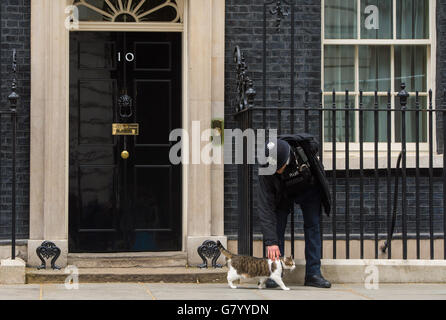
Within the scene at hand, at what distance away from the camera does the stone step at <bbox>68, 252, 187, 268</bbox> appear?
10180 millimetres

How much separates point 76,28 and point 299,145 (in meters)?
3.20

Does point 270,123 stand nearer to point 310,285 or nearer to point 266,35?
point 266,35

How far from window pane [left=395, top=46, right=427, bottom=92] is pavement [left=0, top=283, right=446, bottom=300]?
2.79 m

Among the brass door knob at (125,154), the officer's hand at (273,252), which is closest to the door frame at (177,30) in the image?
the brass door knob at (125,154)

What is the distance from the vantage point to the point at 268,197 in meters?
8.86

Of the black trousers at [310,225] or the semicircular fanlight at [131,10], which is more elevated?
the semicircular fanlight at [131,10]

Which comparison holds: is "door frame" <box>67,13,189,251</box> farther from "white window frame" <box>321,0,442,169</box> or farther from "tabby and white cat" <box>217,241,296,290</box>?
"tabby and white cat" <box>217,241,296,290</box>

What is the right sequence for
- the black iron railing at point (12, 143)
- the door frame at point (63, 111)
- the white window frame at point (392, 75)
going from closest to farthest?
1. the black iron railing at point (12, 143)
2. the door frame at point (63, 111)
3. the white window frame at point (392, 75)

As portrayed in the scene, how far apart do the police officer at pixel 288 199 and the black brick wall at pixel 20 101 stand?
2.86 m

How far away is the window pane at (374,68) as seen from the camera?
1102 cm

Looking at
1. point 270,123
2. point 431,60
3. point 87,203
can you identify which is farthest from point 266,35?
point 87,203

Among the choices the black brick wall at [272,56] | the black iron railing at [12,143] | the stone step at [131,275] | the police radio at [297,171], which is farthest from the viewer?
the black brick wall at [272,56]

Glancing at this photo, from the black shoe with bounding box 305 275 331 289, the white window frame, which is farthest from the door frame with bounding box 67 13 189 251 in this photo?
the black shoe with bounding box 305 275 331 289

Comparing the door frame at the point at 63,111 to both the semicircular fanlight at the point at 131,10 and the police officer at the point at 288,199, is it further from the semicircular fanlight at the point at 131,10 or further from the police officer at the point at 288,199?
the police officer at the point at 288,199
